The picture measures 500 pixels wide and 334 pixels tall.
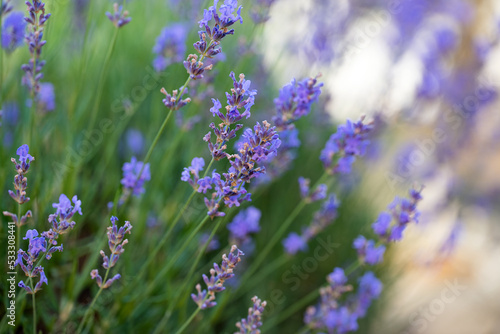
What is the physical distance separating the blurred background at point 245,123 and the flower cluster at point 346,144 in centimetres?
32

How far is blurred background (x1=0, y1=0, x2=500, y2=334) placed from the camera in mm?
1526

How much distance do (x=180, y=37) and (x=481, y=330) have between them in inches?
124

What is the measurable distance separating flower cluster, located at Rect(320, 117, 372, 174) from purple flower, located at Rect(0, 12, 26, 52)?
0.89 m

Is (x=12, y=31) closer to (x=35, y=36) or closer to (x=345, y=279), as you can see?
(x=35, y=36)

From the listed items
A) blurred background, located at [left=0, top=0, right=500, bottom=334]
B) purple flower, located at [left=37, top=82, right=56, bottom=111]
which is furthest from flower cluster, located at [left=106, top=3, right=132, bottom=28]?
purple flower, located at [left=37, top=82, right=56, bottom=111]

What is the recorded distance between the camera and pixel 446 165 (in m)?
2.79

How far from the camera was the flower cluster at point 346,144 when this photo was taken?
3.98 feet

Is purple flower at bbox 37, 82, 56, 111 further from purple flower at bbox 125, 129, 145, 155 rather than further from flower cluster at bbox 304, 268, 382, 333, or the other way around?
flower cluster at bbox 304, 268, 382, 333

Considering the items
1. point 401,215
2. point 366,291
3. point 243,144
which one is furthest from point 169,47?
point 366,291

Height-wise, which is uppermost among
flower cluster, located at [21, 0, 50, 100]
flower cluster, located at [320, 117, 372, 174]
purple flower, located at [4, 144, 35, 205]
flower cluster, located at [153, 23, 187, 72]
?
flower cluster, located at [153, 23, 187, 72]

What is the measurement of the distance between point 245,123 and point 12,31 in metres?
1.23

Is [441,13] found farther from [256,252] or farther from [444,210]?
[256,252]

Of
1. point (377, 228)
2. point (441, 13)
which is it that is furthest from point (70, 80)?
point (441, 13)

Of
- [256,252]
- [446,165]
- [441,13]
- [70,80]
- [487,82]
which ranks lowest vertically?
[256,252]
